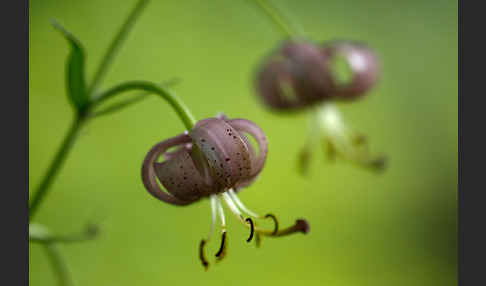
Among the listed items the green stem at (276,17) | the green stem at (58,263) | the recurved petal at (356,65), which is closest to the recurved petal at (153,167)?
the green stem at (58,263)

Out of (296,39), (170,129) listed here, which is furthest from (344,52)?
(170,129)

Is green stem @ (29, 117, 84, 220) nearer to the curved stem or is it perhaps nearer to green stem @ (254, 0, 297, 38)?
the curved stem

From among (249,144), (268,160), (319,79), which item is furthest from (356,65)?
(268,160)

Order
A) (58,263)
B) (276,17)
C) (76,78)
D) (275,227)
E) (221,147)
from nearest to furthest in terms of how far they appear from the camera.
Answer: (221,147), (275,227), (76,78), (58,263), (276,17)

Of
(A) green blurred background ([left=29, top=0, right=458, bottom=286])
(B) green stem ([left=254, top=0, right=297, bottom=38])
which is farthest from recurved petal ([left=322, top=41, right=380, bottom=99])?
(A) green blurred background ([left=29, top=0, right=458, bottom=286])

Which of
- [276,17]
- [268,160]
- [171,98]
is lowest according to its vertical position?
[268,160]

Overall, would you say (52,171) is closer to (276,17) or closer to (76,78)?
(76,78)

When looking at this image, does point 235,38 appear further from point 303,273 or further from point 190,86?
point 303,273
